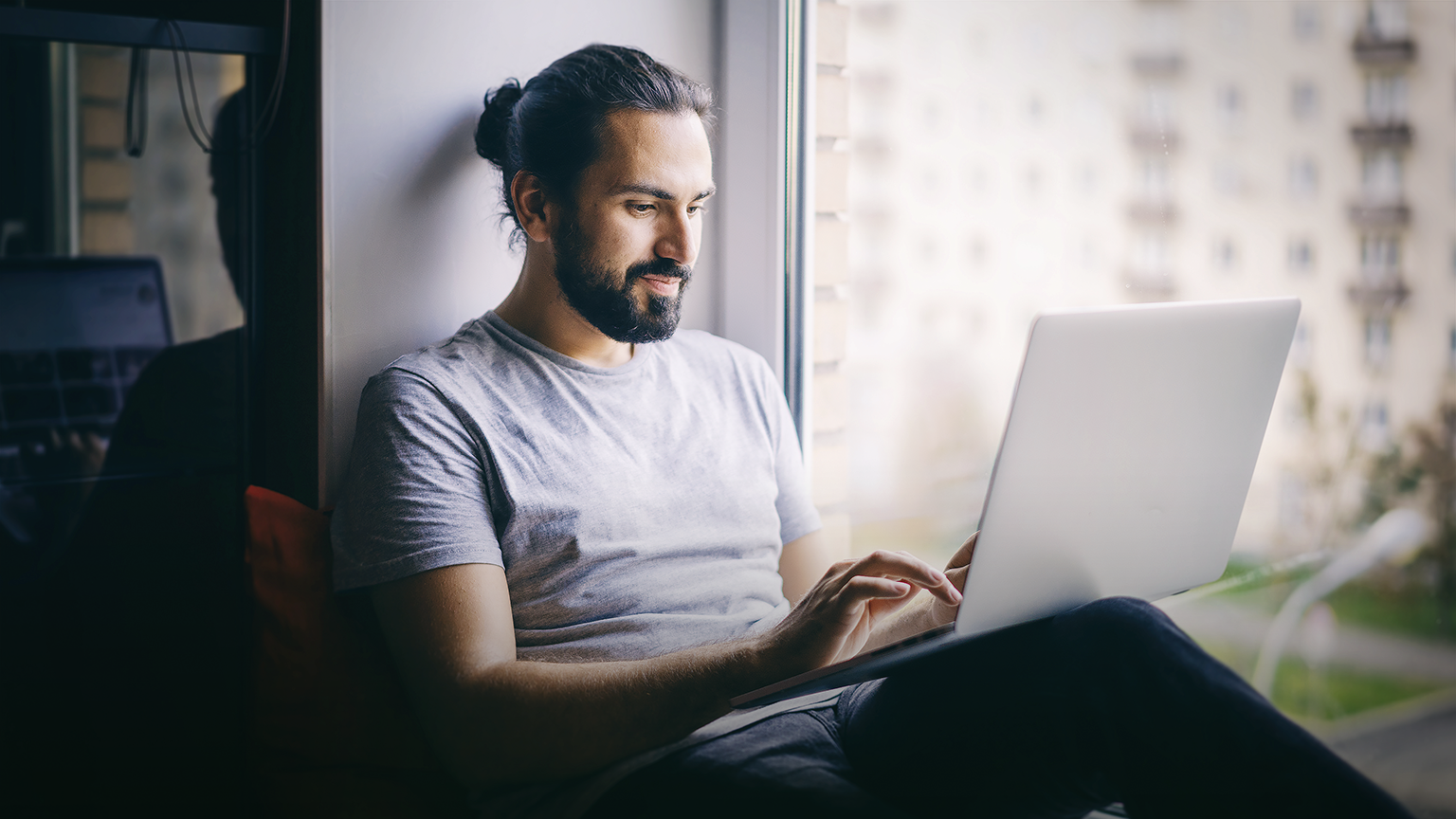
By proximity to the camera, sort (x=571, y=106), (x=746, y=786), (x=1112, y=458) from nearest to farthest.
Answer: (x=1112, y=458) → (x=746, y=786) → (x=571, y=106)

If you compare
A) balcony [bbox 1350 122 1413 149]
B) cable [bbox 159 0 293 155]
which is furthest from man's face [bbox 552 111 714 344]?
balcony [bbox 1350 122 1413 149]

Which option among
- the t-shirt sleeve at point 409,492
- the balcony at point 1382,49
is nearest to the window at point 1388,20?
the balcony at point 1382,49

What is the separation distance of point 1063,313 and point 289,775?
3.07ft

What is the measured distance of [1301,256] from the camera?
1.09 m

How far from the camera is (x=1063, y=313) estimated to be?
2.42 feet

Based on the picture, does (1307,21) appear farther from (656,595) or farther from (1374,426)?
(656,595)

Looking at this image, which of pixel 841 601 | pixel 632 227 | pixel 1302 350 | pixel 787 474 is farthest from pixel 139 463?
pixel 1302 350

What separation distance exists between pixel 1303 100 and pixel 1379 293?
237 mm

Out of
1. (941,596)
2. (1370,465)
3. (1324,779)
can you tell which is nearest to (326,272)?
(941,596)

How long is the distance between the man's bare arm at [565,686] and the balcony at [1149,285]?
58 centimetres

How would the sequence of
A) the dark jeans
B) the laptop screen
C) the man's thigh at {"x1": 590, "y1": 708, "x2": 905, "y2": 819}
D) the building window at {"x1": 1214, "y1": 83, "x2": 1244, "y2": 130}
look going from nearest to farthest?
the dark jeans → the man's thigh at {"x1": 590, "y1": 708, "x2": 905, "y2": 819} → the building window at {"x1": 1214, "y1": 83, "x2": 1244, "y2": 130} → the laptop screen

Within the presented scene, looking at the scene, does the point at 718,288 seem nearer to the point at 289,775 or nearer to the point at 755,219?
the point at 755,219

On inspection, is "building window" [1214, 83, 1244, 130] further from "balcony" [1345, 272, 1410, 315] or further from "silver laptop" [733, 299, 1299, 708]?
"silver laptop" [733, 299, 1299, 708]

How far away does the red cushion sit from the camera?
1.03 m
